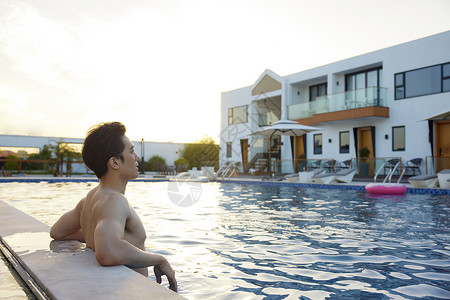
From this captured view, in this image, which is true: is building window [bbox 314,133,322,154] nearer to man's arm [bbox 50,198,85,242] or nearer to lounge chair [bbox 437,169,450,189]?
lounge chair [bbox 437,169,450,189]

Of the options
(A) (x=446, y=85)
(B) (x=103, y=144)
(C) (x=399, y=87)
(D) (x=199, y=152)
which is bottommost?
(B) (x=103, y=144)

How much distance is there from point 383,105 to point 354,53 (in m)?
3.77

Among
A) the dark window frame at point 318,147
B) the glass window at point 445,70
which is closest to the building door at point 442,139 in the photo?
the glass window at point 445,70

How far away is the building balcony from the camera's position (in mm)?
17720

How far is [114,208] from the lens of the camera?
1.77 meters

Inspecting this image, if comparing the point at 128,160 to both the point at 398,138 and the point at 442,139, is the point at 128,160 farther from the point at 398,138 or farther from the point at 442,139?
the point at 398,138

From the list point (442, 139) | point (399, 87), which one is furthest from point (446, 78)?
point (442, 139)

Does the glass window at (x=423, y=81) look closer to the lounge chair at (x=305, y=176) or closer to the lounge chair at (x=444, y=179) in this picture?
the lounge chair at (x=305, y=176)

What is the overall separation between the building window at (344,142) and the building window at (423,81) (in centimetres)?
345

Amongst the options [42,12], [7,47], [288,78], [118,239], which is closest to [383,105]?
[288,78]

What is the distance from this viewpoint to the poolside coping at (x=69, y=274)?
1.41m

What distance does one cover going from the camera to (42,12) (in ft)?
41.9

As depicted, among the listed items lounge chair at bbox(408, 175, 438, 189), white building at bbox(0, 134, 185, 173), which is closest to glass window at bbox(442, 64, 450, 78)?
lounge chair at bbox(408, 175, 438, 189)

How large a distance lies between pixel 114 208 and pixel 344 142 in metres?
20.1
